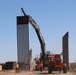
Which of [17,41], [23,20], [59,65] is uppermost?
[23,20]

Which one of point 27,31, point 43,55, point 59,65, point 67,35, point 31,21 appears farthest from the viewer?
point 67,35

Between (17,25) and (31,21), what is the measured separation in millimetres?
4645

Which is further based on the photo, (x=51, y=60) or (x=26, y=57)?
(x=26, y=57)

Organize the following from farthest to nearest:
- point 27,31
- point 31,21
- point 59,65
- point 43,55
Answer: point 43,55, point 31,21, point 27,31, point 59,65

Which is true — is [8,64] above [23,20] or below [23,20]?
below

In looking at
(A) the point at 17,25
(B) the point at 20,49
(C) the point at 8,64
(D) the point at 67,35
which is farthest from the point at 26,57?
(D) the point at 67,35

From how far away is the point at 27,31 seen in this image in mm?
57688

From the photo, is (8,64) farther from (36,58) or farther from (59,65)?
(59,65)

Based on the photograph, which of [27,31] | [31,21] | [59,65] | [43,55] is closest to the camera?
[59,65]

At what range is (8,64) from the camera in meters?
70.3

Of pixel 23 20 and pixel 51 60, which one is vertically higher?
pixel 23 20

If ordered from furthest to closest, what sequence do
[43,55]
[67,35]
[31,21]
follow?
[67,35] → [43,55] → [31,21]

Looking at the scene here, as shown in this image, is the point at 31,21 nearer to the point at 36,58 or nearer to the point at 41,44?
the point at 41,44

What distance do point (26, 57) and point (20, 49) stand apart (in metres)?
2.19
